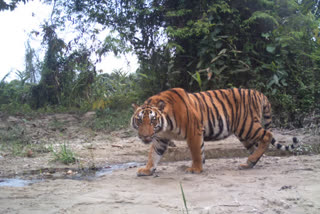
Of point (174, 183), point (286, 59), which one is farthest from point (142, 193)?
point (286, 59)

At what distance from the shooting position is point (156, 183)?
13.2ft

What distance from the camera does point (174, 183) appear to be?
3.95m

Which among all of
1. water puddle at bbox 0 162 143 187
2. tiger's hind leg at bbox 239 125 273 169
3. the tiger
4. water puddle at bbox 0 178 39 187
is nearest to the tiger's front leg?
the tiger

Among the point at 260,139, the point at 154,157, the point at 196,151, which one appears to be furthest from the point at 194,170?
the point at 260,139

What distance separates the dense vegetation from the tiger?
351 centimetres

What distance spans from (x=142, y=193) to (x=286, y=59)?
707cm

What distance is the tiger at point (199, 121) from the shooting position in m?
4.41

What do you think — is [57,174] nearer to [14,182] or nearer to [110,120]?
[14,182]

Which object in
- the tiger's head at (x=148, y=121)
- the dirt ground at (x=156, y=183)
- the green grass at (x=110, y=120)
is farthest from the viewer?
the green grass at (x=110, y=120)

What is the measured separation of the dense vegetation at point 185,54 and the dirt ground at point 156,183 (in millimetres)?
2277

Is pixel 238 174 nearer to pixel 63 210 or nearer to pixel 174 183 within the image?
pixel 174 183

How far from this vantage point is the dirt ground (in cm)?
285

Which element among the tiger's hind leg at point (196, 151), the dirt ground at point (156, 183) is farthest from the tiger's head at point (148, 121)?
the dirt ground at point (156, 183)

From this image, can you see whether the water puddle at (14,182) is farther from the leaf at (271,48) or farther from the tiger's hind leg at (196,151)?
the leaf at (271,48)
